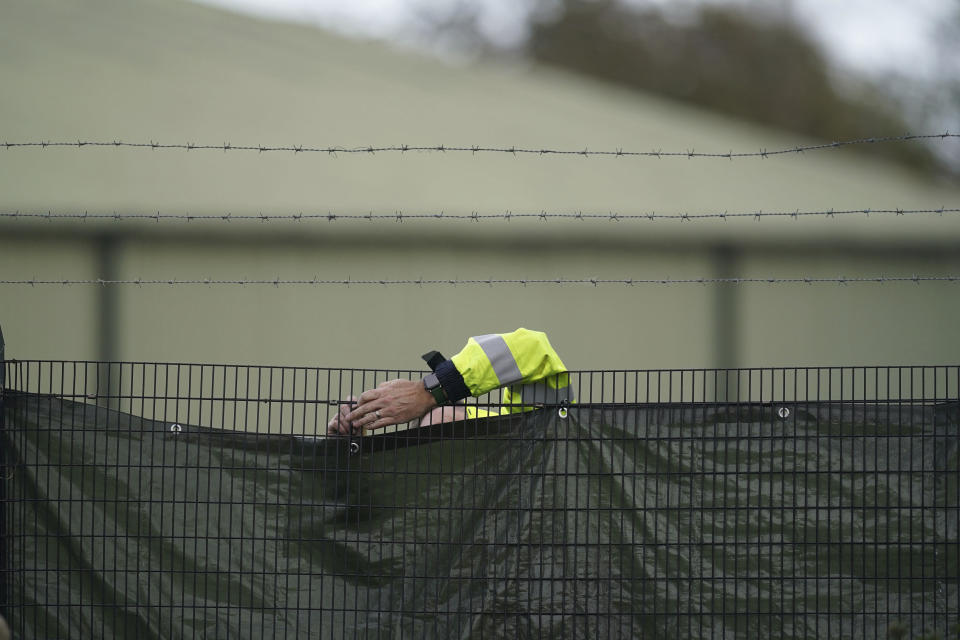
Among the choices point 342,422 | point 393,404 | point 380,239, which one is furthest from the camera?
point 380,239

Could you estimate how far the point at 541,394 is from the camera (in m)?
3.51

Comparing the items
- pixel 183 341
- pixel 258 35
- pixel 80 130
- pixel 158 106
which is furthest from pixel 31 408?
pixel 258 35

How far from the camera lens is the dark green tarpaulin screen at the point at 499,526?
3316mm

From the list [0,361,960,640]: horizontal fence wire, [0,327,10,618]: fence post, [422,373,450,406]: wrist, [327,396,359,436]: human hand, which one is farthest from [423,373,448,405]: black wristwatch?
[0,327,10,618]: fence post

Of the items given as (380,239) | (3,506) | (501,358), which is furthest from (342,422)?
(380,239)

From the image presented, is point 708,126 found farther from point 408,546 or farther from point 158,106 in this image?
point 408,546

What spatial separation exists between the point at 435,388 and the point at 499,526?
507 millimetres

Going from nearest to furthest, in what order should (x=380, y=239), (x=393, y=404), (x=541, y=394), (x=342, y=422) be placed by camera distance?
(x=393, y=404)
(x=342, y=422)
(x=541, y=394)
(x=380, y=239)

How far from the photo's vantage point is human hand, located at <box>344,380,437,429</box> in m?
3.25

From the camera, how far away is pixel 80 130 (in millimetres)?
7734

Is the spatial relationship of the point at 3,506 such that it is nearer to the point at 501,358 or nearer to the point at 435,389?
the point at 435,389

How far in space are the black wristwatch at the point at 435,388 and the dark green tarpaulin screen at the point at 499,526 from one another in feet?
Result: 0.55

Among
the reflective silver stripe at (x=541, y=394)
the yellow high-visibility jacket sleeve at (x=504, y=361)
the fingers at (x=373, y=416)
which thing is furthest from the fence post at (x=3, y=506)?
the reflective silver stripe at (x=541, y=394)

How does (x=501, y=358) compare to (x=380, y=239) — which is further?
(x=380, y=239)
